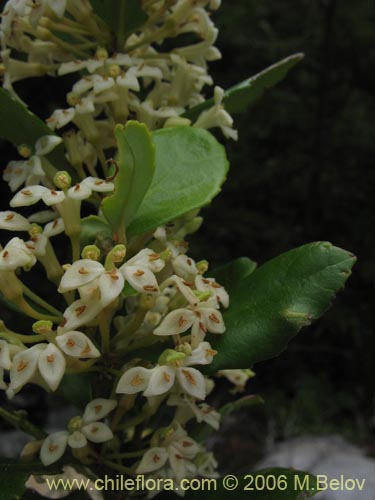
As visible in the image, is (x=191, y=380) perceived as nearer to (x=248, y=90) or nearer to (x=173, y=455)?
(x=173, y=455)

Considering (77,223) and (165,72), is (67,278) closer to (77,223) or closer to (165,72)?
(77,223)

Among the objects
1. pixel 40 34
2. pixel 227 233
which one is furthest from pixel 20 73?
pixel 227 233

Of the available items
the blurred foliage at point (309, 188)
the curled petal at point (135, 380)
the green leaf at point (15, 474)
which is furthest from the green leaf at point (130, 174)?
the blurred foliage at point (309, 188)

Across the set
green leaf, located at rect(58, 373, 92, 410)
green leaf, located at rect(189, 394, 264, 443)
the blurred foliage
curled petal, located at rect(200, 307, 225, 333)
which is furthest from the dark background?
A: curled petal, located at rect(200, 307, 225, 333)

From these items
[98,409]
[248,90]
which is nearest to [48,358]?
[98,409]

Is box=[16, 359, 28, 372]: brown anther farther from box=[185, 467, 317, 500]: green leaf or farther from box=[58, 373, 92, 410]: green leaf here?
box=[185, 467, 317, 500]: green leaf

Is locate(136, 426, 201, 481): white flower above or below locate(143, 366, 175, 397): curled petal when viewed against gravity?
below

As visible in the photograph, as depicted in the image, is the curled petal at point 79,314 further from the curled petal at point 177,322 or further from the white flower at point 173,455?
the white flower at point 173,455
